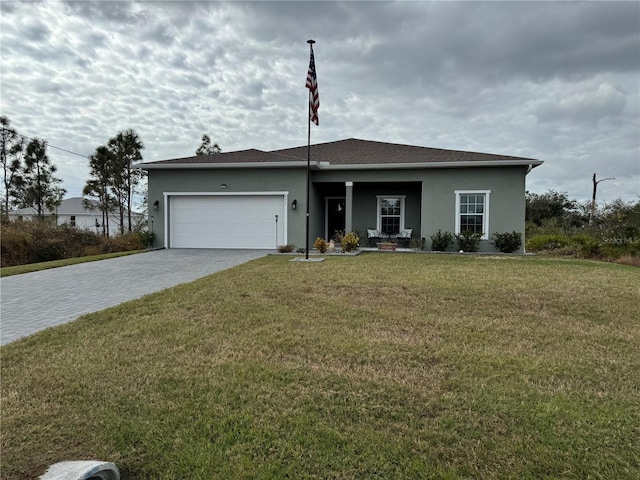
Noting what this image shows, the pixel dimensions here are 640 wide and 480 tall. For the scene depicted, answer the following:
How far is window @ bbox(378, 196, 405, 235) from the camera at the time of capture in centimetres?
1595

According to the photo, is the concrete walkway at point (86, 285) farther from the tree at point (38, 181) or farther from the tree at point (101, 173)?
the tree at point (38, 181)

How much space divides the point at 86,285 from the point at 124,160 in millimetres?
17788

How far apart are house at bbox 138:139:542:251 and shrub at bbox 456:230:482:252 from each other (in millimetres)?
426

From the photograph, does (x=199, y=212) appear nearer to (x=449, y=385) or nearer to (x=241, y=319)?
(x=241, y=319)

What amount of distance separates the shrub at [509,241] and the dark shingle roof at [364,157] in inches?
102

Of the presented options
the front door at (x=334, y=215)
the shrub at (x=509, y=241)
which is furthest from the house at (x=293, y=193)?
the front door at (x=334, y=215)

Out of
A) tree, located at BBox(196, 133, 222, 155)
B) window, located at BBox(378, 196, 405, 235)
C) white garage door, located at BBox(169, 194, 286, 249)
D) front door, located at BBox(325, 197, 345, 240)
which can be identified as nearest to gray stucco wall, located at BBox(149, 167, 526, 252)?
white garage door, located at BBox(169, 194, 286, 249)

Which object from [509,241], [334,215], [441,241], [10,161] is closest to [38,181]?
[10,161]

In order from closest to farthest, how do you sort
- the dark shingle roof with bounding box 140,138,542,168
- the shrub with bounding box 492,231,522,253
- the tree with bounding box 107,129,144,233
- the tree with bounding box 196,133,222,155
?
the shrub with bounding box 492,231,522,253 < the dark shingle roof with bounding box 140,138,542,168 < the tree with bounding box 107,129,144,233 < the tree with bounding box 196,133,222,155

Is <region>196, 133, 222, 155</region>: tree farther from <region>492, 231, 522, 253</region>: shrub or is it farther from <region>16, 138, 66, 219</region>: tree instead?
<region>492, 231, 522, 253</region>: shrub

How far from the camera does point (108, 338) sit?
4.35 meters

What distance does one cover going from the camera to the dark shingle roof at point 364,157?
13805 mm

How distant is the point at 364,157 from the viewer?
607 inches

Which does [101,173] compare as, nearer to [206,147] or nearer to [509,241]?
[206,147]
